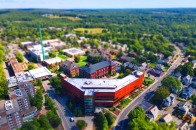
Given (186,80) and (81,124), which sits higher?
(186,80)

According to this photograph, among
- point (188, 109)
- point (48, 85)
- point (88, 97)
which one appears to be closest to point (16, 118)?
point (88, 97)

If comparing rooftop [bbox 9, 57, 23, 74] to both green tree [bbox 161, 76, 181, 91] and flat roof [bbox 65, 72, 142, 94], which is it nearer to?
flat roof [bbox 65, 72, 142, 94]

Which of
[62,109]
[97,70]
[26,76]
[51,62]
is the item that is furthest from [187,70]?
[26,76]

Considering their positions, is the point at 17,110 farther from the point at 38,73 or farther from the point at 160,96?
the point at 160,96

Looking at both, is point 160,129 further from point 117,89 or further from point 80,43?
point 80,43

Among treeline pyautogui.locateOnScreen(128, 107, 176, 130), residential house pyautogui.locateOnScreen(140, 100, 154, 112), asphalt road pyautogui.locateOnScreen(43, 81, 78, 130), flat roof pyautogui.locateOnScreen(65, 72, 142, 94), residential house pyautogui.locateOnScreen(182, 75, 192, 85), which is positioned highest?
flat roof pyautogui.locateOnScreen(65, 72, 142, 94)

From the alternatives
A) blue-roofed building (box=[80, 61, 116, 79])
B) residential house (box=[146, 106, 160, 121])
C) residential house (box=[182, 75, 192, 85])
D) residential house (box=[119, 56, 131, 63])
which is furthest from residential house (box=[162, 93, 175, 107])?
residential house (box=[119, 56, 131, 63])

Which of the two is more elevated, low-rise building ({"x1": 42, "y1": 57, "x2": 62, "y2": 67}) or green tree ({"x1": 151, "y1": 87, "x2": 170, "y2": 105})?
low-rise building ({"x1": 42, "y1": 57, "x2": 62, "y2": 67})
